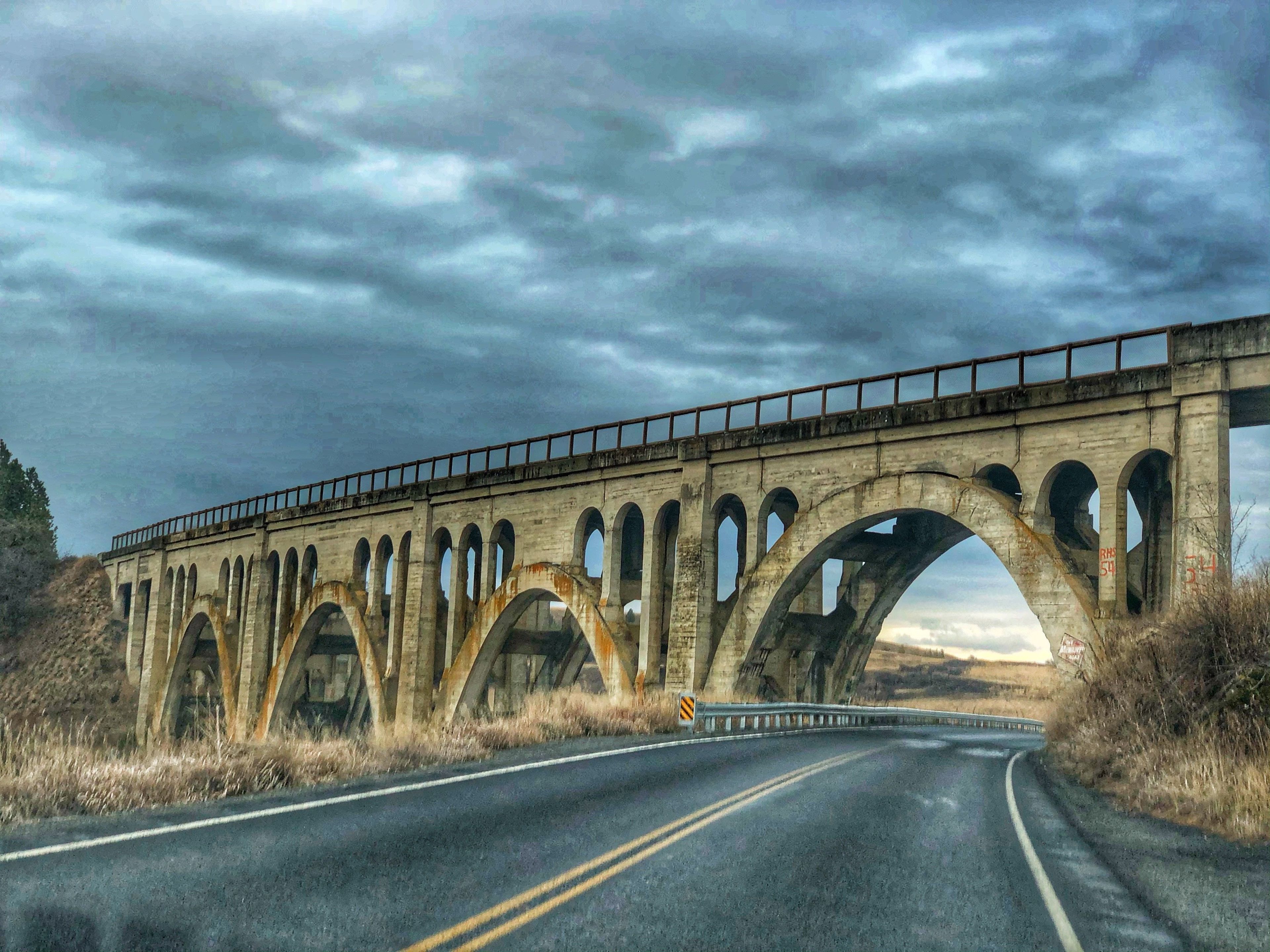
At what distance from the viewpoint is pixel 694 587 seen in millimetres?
33062

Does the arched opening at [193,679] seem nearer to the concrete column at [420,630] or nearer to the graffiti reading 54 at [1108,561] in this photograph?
the concrete column at [420,630]

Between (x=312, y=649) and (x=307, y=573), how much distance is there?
4.23 m

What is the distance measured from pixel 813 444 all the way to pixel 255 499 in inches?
1605

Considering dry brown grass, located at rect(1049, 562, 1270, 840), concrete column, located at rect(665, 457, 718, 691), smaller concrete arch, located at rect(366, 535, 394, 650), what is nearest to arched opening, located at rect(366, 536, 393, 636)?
smaller concrete arch, located at rect(366, 535, 394, 650)

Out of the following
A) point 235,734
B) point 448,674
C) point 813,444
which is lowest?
point 235,734

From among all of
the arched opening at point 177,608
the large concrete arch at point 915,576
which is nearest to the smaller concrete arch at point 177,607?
the arched opening at point 177,608

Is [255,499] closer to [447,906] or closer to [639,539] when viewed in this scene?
[639,539]

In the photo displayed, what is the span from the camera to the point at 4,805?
31.9 ft

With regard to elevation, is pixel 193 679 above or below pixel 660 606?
below

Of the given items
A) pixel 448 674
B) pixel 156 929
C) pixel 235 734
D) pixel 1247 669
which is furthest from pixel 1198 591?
pixel 235 734

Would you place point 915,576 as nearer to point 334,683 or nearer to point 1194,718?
point 1194,718

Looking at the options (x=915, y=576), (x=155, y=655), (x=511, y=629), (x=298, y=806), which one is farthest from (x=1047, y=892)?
(x=155, y=655)

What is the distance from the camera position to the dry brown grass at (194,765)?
10258 millimetres

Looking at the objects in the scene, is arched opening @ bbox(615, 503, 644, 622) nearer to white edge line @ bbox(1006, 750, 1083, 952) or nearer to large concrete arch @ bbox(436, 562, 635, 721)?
large concrete arch @ bbox(436, 562, 635, 721)
